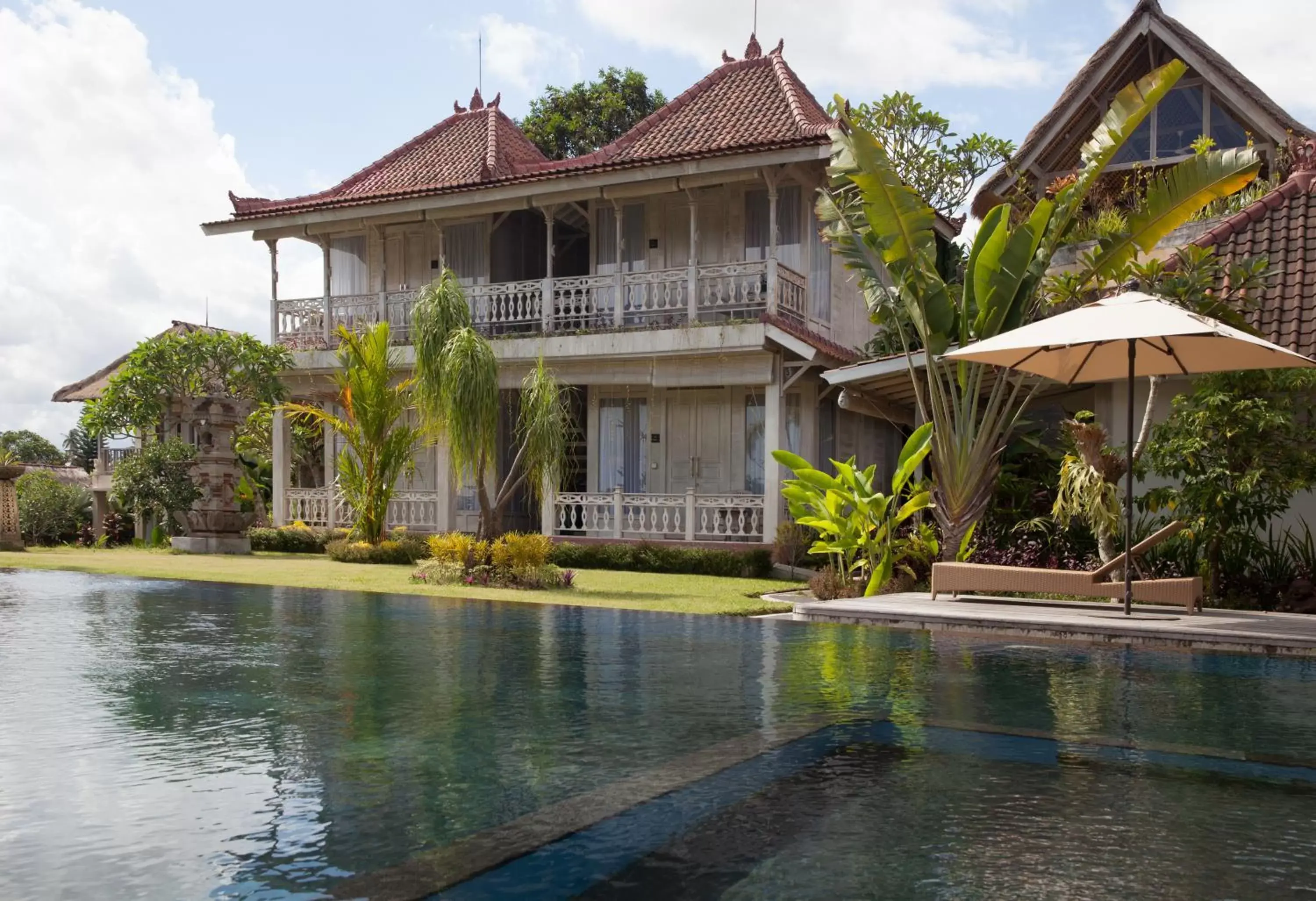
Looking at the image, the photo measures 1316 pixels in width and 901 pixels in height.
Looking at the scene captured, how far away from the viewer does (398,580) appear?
589 inches

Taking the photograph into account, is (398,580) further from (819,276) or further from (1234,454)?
(1234,454)

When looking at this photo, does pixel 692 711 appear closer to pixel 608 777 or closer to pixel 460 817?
pixel 608 777

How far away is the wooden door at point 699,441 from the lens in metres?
19.8

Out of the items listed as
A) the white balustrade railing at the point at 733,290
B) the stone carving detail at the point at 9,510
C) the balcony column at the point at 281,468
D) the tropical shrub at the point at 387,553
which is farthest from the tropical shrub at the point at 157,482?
the white balustrade railing at the point at 733,290

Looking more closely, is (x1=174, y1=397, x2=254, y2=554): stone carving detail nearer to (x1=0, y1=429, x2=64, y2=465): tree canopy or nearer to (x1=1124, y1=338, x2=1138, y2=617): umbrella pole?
(x1=1124, y1=338, x2=1138, y2=617): umbrella pole

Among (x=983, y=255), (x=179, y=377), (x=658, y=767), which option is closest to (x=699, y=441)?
(x=983, y=255)

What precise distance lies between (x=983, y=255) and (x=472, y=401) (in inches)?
259

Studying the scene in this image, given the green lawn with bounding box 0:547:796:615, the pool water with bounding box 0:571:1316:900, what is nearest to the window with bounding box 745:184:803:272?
the green lawn with bounding box 0:547:796:615

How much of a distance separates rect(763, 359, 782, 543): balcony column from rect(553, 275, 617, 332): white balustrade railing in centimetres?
308

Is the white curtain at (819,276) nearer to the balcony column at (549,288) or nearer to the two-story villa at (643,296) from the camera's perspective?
the two-story villa at (643,296)

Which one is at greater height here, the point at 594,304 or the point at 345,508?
the point at 594,304

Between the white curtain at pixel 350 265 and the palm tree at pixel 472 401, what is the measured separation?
327 inches

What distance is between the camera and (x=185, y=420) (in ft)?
Answer: 70.3

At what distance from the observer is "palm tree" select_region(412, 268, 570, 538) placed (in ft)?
47.8
